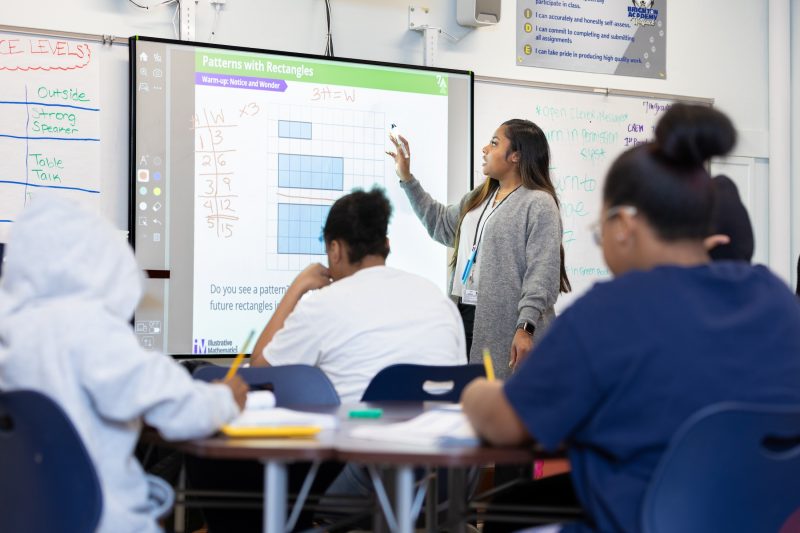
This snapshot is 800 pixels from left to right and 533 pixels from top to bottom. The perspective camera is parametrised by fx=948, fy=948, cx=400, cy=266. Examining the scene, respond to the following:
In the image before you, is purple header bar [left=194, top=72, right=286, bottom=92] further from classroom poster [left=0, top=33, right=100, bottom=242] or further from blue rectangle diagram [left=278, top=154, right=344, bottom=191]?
classroom poster [left=0, top=33, right=100, bottom=242]

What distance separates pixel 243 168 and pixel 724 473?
3.08 meters

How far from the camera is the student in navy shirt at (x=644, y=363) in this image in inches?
53.9

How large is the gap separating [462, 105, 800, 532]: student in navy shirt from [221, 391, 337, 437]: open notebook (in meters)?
0.32

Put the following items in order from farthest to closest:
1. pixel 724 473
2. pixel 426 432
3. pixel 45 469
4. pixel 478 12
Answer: pixel 478 12 < pixel 426 432 < pixel 45 469 < pixel 724 473

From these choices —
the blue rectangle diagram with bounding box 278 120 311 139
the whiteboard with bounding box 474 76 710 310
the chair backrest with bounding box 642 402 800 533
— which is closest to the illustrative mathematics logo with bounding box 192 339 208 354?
the blue rectangle diagram with bounding box 278 120 311 139

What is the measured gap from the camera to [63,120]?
3.89 meters

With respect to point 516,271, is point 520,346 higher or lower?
lower

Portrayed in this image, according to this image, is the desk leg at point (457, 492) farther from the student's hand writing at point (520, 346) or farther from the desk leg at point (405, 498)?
the student's hand writing at point (520, 346)

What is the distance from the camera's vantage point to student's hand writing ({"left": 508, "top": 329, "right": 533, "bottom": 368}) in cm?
356

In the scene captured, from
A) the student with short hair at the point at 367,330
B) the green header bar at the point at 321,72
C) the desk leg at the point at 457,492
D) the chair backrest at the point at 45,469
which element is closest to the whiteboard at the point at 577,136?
the green header bar at the point at 321,72

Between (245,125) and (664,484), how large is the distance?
311cm

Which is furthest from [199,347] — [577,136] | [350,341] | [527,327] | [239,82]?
[577,136]

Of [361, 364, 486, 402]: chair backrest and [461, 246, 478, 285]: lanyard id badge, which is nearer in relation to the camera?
[361, 364, 486, 402]: chair backrest

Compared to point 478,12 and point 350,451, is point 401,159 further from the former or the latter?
point 350,451
